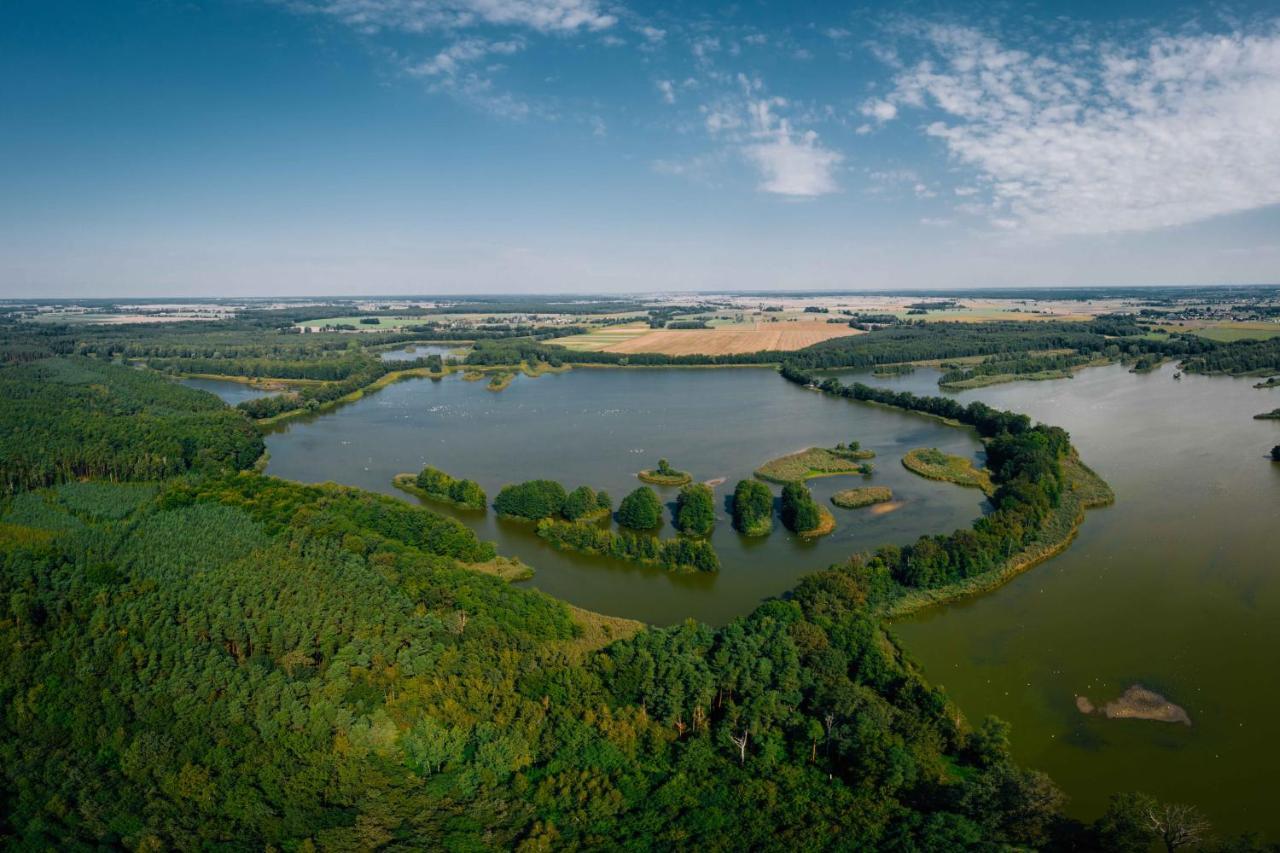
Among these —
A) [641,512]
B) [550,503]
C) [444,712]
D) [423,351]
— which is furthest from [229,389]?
[444,712]

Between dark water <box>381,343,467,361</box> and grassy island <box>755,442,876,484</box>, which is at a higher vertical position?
dark water <box>381,343,467,361</box>

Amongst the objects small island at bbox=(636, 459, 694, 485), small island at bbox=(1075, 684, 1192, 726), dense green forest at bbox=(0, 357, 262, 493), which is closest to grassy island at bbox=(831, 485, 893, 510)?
small island at bbox=(636, 459, 694, 485)

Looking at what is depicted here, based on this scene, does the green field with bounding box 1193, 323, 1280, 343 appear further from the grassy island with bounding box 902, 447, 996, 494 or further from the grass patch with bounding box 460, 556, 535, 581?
the grass patch with bounding box 460, 556, 535, 581

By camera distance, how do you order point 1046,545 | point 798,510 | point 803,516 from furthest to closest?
point 798,510 → point 803,516 → point 1046,545

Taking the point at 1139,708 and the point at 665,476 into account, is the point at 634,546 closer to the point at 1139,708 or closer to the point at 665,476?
the point at 665,476

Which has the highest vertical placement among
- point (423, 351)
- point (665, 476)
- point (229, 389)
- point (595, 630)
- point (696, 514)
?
point (423, 351)

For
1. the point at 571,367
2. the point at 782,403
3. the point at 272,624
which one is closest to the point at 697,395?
the point at 782,403
